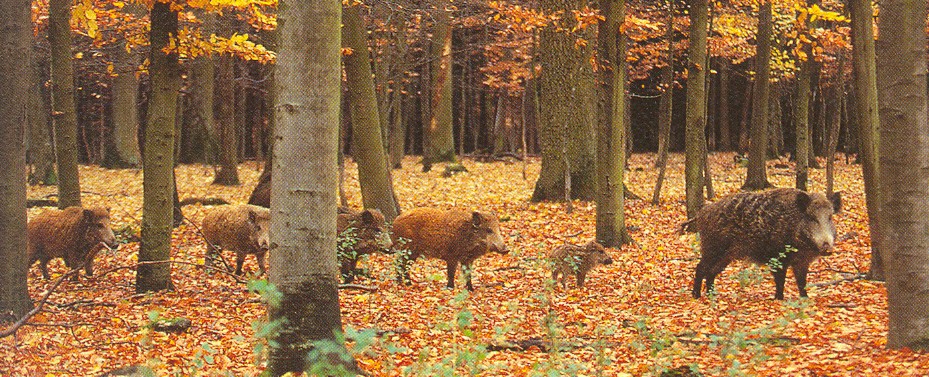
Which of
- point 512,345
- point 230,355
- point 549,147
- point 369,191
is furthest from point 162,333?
point 549,147

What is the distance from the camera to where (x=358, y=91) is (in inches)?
551

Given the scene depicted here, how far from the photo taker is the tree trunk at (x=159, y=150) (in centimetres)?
1006

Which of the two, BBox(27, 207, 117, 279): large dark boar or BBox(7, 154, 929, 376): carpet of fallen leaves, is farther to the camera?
BBox(27, 207, 117, 279): large dark boar

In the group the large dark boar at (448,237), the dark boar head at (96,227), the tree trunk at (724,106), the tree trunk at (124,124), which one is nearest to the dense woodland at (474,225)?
the large dark boar at (448,237)

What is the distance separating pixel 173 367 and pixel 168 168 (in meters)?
3.87

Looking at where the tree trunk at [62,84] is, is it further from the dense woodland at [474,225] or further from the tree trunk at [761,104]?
the tree trunk at [761,104]

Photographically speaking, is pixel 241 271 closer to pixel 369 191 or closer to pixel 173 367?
pixel 369 191

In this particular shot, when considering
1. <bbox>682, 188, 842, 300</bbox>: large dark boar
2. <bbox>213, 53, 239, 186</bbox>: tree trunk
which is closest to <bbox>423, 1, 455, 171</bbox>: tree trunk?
<bbox>213, 53, 239, 186</bbox>: tree trunk

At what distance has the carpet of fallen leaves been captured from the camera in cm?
649

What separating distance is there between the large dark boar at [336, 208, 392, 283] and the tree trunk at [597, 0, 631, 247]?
13.7 ft

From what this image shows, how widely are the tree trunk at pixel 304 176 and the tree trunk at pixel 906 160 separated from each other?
4.26m

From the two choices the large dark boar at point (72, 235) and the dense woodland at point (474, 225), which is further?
the large dark boar at point (72, 235)

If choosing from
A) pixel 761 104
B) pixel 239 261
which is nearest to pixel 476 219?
pixel 239 261

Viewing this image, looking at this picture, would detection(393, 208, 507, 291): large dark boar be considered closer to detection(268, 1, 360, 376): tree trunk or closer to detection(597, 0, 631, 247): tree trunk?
detection(597, 0, 631, 247): tree trunk
